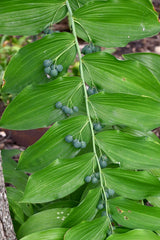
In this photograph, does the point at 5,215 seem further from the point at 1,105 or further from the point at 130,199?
the point at 1,105

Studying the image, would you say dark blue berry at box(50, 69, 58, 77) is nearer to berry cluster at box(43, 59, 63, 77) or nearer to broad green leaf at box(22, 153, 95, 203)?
berry cluster at box(43, 59, 63, 77)

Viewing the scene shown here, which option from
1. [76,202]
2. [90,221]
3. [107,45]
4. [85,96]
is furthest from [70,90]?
[76,202]

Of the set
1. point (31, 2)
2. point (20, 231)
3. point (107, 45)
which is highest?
point (31, 2)

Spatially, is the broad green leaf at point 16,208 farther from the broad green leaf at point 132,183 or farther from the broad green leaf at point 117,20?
the broad green leaf at point 117,20

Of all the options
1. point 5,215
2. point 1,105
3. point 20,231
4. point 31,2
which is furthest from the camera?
point 1,105

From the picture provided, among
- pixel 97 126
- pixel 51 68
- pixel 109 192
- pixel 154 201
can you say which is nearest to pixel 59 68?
pixel 51 68

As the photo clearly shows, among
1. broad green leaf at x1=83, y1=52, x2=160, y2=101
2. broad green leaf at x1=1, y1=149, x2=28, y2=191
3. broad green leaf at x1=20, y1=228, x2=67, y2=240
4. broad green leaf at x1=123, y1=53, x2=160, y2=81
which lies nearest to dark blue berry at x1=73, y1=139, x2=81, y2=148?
broad green leaf at x1=83, y1=52, x2=160, y2=101
